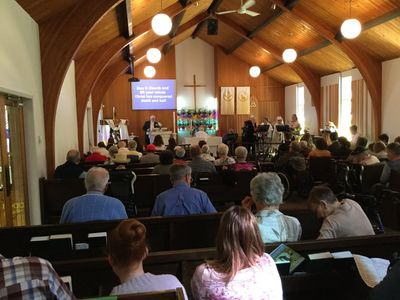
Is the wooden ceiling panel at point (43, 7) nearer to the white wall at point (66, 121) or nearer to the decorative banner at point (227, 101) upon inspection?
the white wall at point (66, 121)

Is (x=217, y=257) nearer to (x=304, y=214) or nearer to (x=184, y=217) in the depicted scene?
(x=184, y=217)

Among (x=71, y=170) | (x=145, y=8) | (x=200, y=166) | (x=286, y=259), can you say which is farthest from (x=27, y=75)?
(x=145, y=8)

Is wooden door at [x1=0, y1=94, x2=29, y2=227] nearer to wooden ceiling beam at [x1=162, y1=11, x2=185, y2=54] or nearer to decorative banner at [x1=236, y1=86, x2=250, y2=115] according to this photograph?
wooden ceiling beam at [x1=162, y1=11, x2=185, y2=54]

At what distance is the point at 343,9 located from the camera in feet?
29.2

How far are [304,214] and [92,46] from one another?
702 cm

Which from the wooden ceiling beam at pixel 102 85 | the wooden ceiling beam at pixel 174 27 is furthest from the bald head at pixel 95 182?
the wooden ceiling beam at pixel 174 27

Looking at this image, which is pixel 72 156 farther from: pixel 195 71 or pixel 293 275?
pixel 195 71

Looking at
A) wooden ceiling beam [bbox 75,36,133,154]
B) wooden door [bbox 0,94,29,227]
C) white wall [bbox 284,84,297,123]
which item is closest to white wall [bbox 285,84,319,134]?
white wall [bbox 284,84,297,123]

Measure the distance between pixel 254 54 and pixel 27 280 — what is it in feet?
49.6

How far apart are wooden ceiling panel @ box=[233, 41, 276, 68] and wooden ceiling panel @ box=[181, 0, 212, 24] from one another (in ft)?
8.06

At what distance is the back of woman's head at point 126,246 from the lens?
1.69m

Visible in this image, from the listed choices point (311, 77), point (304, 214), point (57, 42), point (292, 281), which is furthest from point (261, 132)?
point (292, 281)

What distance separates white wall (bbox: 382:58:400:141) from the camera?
384 inches

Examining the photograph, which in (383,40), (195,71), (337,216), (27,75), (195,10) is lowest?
(337,216)
